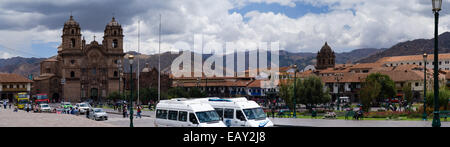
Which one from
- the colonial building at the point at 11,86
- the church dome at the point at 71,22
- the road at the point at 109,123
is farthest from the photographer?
the church dome at the point at 71,22

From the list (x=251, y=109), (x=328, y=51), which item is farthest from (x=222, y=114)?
(x=328, y=51)

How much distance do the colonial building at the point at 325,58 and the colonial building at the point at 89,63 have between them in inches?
2810

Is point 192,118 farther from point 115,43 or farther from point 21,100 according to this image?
point 115,43

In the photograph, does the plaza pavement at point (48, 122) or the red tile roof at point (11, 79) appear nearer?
the plaza pavement at point (48, 122)

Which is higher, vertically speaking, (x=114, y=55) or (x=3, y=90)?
(x=114, y=55)

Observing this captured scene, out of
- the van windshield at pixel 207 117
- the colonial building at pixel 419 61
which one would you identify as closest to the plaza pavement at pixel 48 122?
the van windshield at pixel 207 117

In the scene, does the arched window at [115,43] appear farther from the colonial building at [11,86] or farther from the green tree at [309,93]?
the green tree at [309,93]

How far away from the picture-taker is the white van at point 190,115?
810 inches

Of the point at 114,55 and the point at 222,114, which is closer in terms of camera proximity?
the point at 222,114

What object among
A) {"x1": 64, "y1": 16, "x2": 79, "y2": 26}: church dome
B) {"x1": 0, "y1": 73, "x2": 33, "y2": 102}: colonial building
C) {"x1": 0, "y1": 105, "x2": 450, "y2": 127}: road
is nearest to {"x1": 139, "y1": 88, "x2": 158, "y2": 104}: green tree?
{"x1": 64, "y1": 16, "x2": 79, "y2": 26}: church dome

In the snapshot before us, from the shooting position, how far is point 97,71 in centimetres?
9738

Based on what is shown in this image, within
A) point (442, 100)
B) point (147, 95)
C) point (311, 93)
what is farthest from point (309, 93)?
point (147, 95)

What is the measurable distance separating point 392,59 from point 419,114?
119328 millimetres
